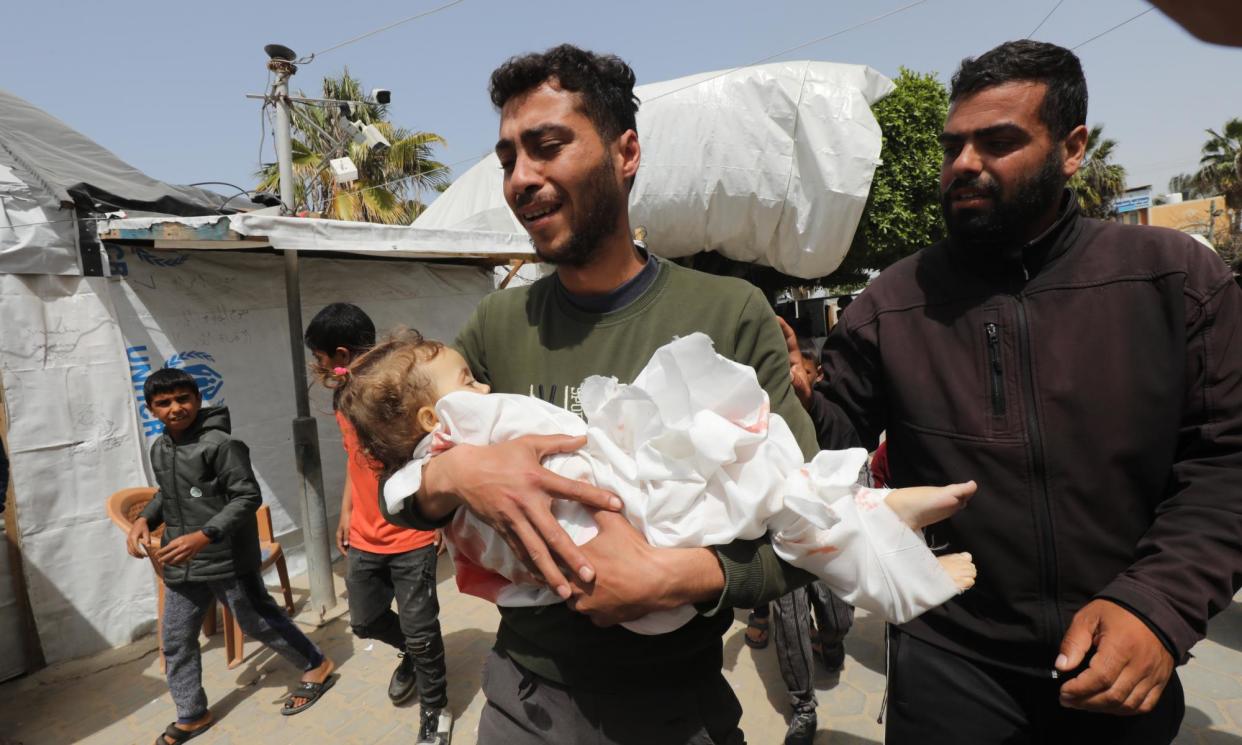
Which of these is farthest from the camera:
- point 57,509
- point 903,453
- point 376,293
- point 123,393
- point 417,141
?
point 417,141

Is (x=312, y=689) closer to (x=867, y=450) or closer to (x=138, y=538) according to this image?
(x=138, y=538)

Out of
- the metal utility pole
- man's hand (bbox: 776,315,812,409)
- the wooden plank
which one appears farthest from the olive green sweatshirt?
the wooden plank

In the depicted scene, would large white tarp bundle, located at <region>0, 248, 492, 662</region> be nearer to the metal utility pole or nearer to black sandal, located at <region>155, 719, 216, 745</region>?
the metal utility pole

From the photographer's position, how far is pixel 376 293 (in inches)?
247

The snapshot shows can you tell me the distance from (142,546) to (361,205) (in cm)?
1219

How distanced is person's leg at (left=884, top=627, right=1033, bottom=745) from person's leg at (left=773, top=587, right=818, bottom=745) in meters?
1.28

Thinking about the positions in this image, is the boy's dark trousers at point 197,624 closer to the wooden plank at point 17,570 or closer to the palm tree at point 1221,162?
the wooden plank at point 17,570

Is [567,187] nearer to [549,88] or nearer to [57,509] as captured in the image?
[549,88]

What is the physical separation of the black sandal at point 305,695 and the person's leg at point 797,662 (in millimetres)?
2762

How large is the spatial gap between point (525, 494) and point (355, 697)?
3456mm

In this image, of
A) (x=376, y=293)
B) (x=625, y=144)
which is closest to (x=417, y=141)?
(x=376, y=293)

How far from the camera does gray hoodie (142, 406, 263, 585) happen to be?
10.9 ft

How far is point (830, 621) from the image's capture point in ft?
11.2

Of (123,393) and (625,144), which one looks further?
(123,393)
